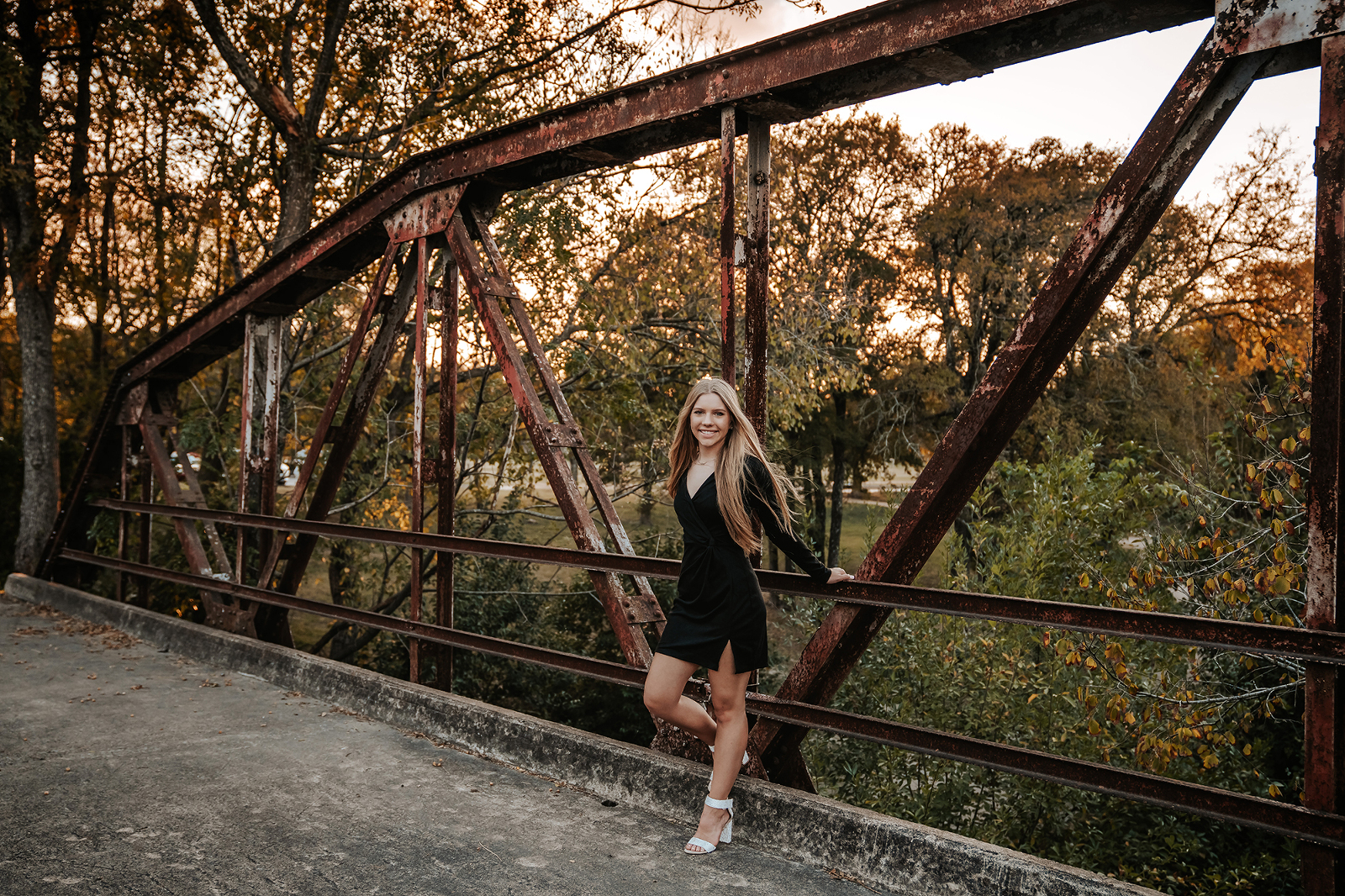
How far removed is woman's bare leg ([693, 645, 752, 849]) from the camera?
3.56 metres

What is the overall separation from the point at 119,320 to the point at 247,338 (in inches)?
340

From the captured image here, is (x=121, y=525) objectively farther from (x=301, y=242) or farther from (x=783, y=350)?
(x=783, y=350)

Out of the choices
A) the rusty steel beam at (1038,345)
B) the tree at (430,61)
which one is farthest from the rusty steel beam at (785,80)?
the tree at (430,61)

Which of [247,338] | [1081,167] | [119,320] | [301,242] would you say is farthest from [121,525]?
[1081,167]

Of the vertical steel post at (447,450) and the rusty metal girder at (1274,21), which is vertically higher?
the rusty metal girder at (1274,21)

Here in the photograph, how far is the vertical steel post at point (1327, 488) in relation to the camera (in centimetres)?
258

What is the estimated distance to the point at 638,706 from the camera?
12539 mm

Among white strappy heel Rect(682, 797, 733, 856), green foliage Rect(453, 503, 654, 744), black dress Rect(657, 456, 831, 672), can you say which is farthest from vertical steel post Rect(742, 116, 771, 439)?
green foliage Rect(453, 503, 654, 744)

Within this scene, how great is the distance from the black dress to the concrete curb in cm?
65

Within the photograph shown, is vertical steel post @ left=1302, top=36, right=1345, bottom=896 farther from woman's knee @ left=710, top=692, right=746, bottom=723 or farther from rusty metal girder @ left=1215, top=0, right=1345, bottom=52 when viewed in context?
woman's knee @ left=710, top=692, right=746, bottom=723

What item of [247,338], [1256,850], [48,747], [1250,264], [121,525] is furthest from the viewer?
[1250,264]

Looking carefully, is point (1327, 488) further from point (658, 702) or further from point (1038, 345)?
point (658, 702)

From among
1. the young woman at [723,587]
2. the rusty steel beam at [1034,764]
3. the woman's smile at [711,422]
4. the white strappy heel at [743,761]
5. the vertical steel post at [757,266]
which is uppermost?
the vertical steel post at [757,266]

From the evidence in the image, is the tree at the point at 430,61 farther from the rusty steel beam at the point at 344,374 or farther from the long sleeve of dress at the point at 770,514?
the long sleeve of dress at the point at 770,514
